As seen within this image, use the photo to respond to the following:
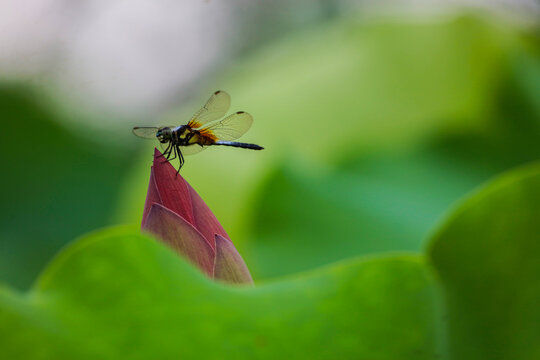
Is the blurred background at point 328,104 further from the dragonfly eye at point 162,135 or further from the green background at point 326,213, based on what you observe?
the dragonfly eye at point 162,135

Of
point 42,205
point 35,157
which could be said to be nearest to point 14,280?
point 42,205

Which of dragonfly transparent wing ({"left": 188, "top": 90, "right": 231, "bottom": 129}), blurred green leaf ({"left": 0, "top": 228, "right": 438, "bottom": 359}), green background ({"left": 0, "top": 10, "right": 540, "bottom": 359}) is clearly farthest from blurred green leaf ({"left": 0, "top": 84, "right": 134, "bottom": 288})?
blurred green leaf ({"left": 0, "top": 228, "right": 438, "bottom": 359})

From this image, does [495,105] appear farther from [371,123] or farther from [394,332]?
[394,332]

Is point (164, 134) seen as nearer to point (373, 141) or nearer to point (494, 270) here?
point (494, 270)

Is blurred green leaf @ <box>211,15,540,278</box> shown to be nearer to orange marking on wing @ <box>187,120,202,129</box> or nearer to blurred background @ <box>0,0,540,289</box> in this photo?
blurred background @ <box>0,0,540,289</box>

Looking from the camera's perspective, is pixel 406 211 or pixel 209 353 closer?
pixel 209 353

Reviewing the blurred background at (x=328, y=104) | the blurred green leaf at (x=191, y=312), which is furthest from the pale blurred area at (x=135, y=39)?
the blurred green leaf at (x=191, y=312)

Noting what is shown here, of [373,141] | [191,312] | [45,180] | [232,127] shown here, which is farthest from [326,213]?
[45,180]
